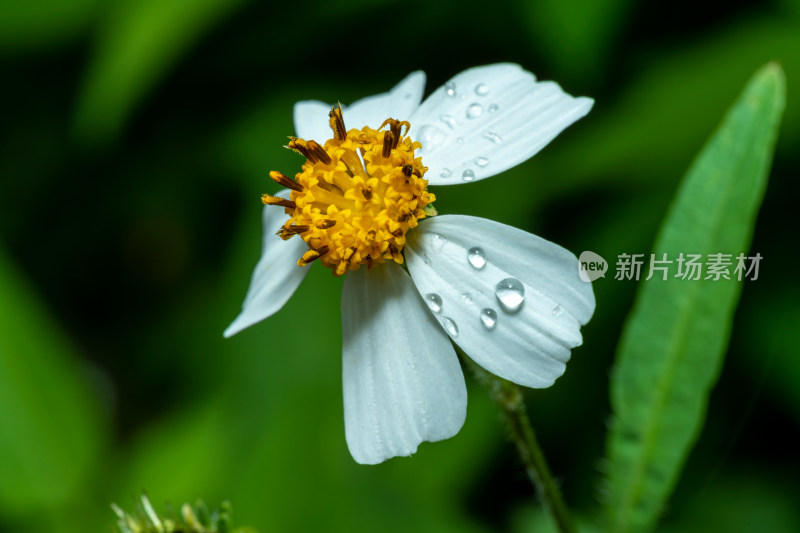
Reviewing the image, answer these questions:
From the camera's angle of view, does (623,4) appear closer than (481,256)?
No

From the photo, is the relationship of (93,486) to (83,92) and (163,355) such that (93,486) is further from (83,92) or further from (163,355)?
(83,92)

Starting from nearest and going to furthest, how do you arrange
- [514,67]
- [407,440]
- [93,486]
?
[407,440] < [514,67] < [93,486]

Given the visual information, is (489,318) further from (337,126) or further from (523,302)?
(337,126)

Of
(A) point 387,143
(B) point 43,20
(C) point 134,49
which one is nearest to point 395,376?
(A) point 387,143

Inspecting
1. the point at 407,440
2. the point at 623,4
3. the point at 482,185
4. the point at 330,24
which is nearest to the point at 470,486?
the point at 482,185

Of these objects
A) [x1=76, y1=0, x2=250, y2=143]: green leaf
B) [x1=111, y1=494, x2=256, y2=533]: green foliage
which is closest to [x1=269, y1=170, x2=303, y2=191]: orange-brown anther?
[x1=111, y1=494, x2=256, y2=533]: green foliage

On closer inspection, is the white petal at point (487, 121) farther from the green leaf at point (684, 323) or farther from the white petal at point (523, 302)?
the green leaf at point (684, 323)

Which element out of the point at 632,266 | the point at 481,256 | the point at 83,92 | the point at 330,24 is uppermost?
the point at 83,92
